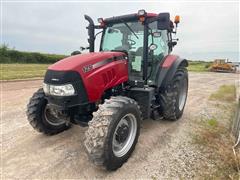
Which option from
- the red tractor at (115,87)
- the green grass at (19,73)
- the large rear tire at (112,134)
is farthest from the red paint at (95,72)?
the green grass at (19,73)

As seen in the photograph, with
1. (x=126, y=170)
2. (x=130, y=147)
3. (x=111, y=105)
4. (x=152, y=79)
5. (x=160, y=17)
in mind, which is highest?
(x=160, y=17)

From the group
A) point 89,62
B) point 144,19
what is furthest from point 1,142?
point 144,19

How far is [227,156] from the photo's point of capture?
3041mm

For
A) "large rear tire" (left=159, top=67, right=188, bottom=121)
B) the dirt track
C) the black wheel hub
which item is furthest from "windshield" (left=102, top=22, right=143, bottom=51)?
the dirt track

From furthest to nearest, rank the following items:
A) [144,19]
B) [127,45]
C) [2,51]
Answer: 1. [2,51]
2. [127,45]
3. [144,19]

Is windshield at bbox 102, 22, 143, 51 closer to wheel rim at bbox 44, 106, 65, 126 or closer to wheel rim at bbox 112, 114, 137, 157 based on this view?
wheel rim at bbox 112, 114, 137, 157

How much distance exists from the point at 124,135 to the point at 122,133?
0.07 meters

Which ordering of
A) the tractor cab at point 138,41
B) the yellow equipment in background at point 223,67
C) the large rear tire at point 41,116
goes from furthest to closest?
the yellow equipment in background at point 223,67 → the tractor cab at point 138,41 → the large rear tire at point 41,116

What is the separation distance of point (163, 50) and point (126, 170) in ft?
8.35

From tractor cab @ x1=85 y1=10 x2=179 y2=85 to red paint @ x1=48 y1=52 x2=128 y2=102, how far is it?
20.5 inches

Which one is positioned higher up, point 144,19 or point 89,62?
point 144,19

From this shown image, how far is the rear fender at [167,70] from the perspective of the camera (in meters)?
4.06

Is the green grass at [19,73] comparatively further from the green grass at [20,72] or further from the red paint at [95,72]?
the red paint at [95,72]

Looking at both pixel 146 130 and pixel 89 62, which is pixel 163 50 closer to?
pixel 146 130
